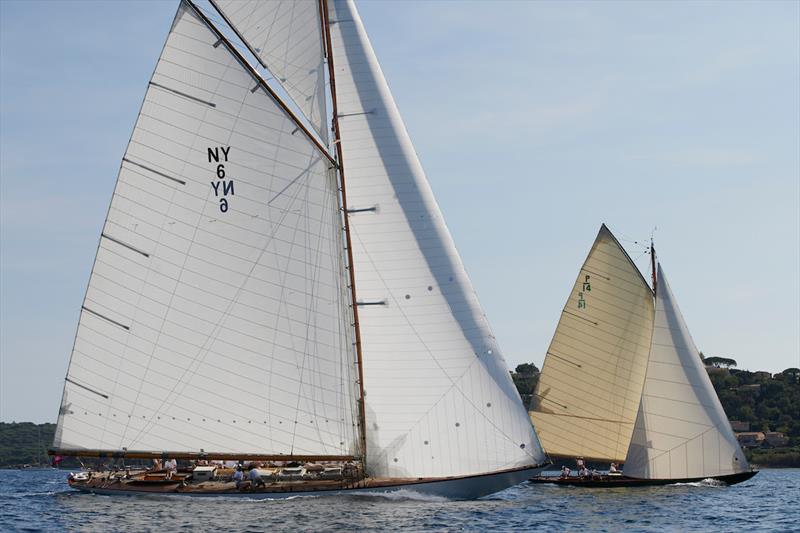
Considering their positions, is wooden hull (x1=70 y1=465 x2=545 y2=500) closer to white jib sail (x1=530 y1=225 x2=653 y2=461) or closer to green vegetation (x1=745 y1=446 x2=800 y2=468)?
white jib sail (x1=530 y1=225 x2=653 y2=461)

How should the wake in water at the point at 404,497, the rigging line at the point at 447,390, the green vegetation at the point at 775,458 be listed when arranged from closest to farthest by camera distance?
the rigging line at the point at 447,390
the wake in water at the point at 404,497
the green vegetation at the point at 775,458

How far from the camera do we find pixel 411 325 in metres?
45.4

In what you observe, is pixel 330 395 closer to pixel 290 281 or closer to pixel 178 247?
pixel 290 281

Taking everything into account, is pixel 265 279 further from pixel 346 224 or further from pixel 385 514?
pixel 385 514

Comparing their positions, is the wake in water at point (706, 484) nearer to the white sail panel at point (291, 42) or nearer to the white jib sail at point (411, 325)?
the white jib sail at point (411, 325)

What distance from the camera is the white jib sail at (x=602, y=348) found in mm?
69125

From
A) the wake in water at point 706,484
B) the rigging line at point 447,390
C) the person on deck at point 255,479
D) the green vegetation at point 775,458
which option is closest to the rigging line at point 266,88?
the rigging line at point 447,390

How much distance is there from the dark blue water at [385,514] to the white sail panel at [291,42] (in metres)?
15.0

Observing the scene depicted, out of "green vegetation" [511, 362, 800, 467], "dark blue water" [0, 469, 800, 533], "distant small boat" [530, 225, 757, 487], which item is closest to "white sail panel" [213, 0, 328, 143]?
"dark blue water" [0, 469, 800, 533]

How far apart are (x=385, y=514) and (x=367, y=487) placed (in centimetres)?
426

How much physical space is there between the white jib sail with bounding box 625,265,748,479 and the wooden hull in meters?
18.9

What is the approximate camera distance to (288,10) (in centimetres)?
4878

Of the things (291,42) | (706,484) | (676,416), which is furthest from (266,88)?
(706,484)

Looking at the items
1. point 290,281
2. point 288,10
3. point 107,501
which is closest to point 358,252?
point 290,281
